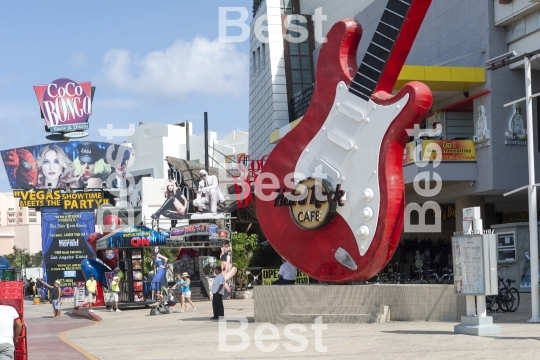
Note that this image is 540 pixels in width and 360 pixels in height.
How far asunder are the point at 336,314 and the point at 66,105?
42400 mm

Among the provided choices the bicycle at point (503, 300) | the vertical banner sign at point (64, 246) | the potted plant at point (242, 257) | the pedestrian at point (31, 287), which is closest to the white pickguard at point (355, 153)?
the bicycle at point (503, 300)

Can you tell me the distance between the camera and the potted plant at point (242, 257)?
39.5 meters

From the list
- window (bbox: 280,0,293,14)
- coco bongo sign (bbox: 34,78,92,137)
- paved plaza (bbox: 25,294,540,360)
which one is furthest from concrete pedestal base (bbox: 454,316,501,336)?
coco bongo sign (bbox: 34,78,92,137)

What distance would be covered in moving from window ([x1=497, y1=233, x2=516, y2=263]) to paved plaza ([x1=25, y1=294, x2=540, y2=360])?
19.7 ft

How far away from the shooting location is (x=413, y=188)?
1394 inches

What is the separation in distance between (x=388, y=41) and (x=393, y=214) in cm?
395

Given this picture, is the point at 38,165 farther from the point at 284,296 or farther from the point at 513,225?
the point at 284,296

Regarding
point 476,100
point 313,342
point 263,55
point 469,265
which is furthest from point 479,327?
point 263,55

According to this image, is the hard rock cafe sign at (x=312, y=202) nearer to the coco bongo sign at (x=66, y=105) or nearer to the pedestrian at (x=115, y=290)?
the pedestrian at (x=115, y=290)

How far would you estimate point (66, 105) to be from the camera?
59.1 meters

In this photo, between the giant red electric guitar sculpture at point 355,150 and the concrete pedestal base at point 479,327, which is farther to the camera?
the giant red electric guitar sculpture at point 355,150

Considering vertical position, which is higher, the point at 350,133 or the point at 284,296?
the point at 350,133

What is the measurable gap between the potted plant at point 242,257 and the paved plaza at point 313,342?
15.2m

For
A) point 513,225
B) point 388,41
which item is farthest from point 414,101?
point 513,225
